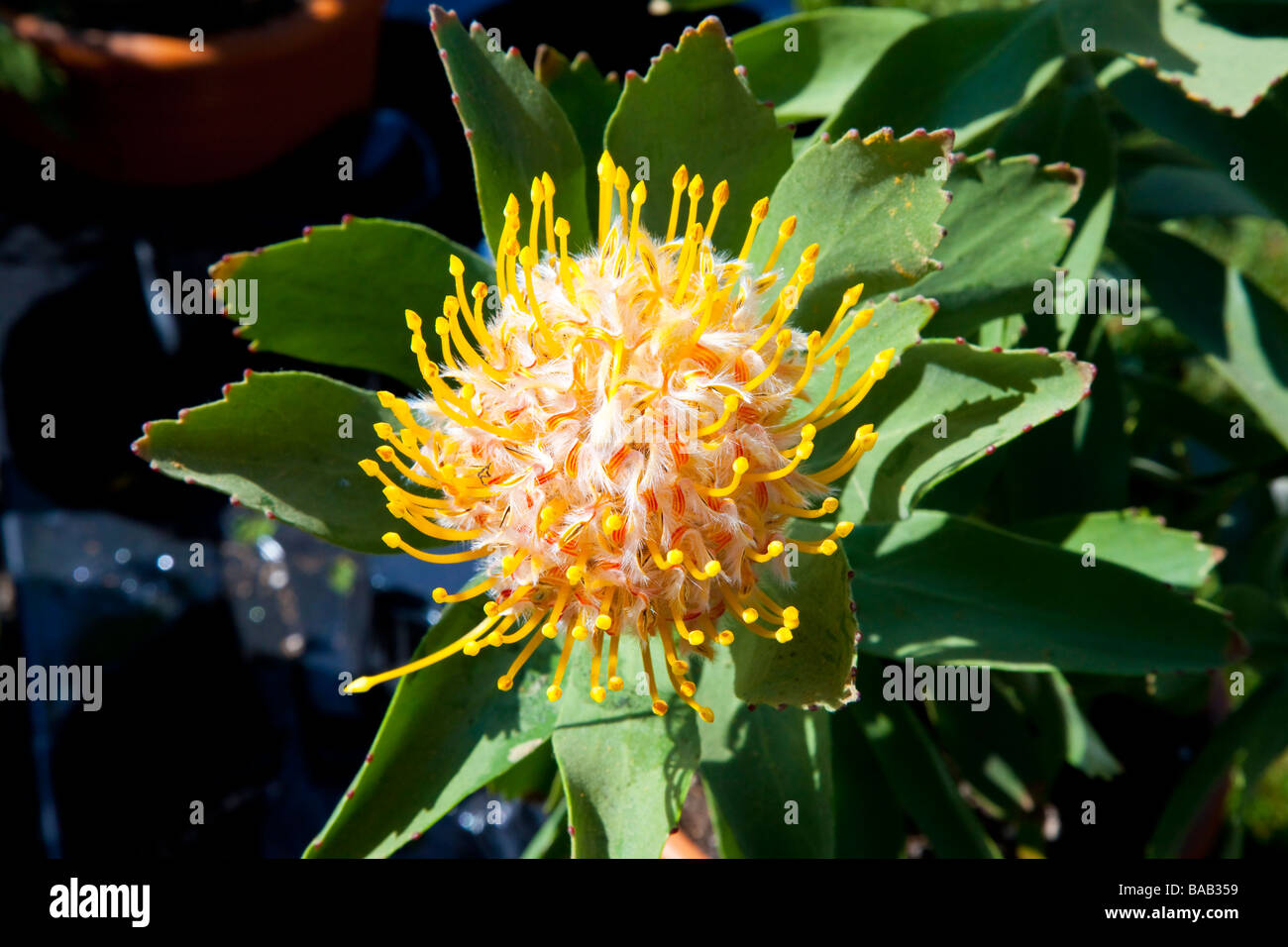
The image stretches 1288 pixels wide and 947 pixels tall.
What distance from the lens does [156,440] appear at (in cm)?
96

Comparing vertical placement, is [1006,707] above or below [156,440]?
below

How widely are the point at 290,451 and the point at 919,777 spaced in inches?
31.7

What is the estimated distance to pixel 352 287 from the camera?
104 cm

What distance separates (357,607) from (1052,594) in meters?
1.41

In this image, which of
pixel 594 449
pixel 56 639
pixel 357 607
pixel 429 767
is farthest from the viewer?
pixel 56 639

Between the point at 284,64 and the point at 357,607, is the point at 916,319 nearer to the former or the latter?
the point at 357,607

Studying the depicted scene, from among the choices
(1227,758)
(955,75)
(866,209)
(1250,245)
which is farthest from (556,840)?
(1250,245)

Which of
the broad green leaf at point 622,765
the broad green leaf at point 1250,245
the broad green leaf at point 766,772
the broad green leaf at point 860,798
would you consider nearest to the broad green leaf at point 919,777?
the broad green leaf at point 860,798

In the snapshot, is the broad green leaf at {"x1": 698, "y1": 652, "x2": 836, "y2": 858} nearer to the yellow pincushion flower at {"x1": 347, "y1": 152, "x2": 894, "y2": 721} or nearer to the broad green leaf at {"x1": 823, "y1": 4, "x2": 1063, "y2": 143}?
the yellow pincushion flower at {"x1": 347, "y1": 152, "x2": 894, "y2": 721}

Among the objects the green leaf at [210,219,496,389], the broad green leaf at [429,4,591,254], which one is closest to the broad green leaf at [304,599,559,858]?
the green leaf at [210,219,496,389]

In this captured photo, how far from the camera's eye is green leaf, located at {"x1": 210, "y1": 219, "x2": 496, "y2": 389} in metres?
1.00

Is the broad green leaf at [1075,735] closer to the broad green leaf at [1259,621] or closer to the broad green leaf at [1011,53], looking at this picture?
the broad green leaf at [1259,621]
